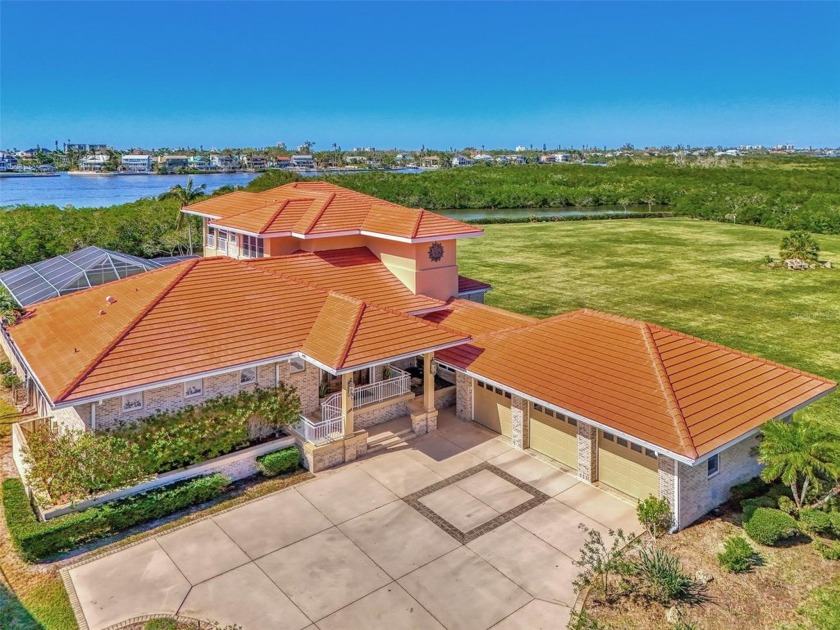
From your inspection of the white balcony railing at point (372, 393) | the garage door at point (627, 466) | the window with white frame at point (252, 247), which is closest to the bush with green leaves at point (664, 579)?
the garage door at point (627, 466)

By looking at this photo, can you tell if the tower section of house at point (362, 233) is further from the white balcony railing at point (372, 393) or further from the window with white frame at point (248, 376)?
the window with white frame at point (248, 376)

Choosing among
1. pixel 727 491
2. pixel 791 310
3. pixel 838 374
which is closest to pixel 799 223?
pixel 791 310

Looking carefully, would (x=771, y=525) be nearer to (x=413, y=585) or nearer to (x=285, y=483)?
(x=413, y=585)

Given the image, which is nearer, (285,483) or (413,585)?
(413,585)

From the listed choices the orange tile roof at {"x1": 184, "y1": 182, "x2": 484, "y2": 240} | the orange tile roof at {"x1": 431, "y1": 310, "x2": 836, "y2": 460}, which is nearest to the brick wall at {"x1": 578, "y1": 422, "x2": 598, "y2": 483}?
the orange tile roof at {"x1": 431, "y1": 310, "x2": 836, "y2": 460}

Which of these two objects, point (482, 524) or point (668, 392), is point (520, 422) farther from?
point (668, 392)

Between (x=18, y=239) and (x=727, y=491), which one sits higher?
(x=18, y=239)

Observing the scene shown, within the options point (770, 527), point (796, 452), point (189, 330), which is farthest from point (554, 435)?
point (189, 330)
